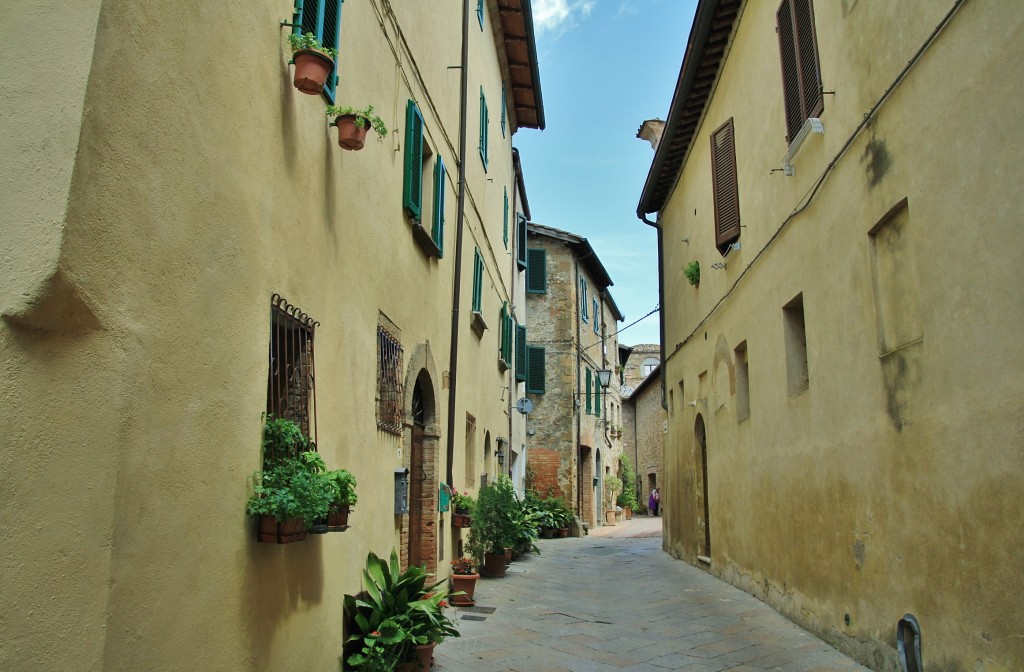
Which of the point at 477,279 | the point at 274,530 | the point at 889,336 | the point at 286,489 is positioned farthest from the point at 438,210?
the point at 274,530

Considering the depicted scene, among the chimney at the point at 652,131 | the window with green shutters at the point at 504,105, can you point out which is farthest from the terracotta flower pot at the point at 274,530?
the chimney at the point at 652,131

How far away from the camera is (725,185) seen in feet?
32.5

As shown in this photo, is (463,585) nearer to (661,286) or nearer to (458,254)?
(458,254)

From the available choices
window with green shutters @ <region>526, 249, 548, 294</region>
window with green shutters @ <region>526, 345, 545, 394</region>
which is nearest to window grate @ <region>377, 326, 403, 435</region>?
window with green shutters @ <region>526, 345, 545, 394</region>

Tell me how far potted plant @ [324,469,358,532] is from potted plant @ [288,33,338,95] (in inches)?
76.6

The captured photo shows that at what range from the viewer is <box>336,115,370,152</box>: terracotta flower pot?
4.61 m

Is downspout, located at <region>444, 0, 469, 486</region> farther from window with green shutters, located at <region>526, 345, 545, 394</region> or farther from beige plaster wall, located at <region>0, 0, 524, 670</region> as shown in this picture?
window with green shutters, located at <region>526, 345, 545, 394</region>

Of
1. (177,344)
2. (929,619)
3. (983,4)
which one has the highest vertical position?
(983,4)

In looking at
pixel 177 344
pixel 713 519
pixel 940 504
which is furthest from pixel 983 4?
pixel 713 519

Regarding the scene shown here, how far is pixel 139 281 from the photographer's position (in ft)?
8.88

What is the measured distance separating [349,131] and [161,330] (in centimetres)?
214

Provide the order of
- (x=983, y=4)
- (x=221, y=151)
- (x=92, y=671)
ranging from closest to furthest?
1. (x=92, y=671)
2. (x=221, y=151)
3. (x=983, y=4)

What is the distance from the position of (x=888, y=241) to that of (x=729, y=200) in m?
4.58

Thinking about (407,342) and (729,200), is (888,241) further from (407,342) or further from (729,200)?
(729,200)
